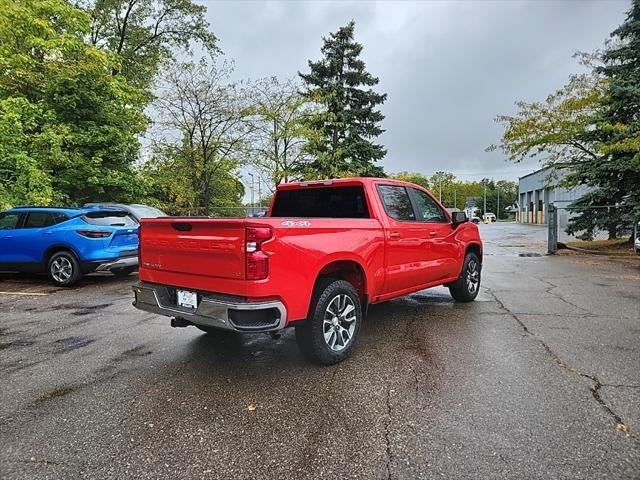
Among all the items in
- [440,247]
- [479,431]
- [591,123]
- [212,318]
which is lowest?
[479,431]

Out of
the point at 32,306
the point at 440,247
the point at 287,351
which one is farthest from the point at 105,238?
the point at 440,247

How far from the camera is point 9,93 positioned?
43.9ft

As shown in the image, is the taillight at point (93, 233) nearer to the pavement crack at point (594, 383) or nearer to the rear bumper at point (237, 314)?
A: the rear bumper at point (237, 314)

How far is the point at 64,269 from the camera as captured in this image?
818 cm

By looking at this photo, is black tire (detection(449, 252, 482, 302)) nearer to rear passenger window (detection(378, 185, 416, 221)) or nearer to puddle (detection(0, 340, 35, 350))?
rear passenger window (detection(378, 185, 416, 221))

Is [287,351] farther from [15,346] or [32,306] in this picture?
[32,306]

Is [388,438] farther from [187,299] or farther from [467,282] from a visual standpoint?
[467,282]

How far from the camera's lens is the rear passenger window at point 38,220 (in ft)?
27.0

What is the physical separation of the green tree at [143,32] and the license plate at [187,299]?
21.0 m

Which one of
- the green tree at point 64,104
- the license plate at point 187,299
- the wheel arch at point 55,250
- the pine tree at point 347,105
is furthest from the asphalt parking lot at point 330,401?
the pine tree at point 347,105

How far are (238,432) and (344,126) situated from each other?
950 inches

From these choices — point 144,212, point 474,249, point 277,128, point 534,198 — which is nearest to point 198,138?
point 277,128

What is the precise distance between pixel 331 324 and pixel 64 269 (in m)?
6.66

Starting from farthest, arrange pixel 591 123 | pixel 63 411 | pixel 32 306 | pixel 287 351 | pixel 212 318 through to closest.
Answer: pixel 591 123 < pixel 32 306 < pixel 287 351 < pixel 212 318 < pixel 63 411
